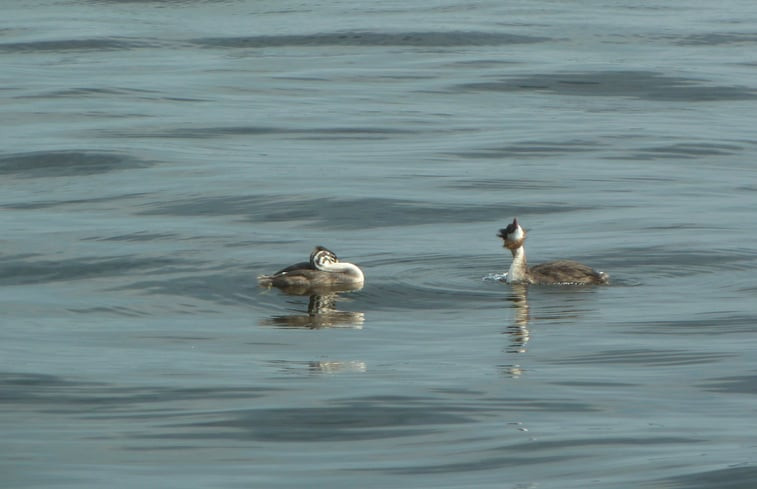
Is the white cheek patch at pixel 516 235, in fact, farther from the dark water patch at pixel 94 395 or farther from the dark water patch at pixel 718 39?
the dark water patch at pixel 718 39

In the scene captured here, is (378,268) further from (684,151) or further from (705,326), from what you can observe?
(684,151)

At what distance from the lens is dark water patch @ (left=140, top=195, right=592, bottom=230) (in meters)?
20.3

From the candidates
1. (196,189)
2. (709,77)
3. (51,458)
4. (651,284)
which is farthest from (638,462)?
(709,77)

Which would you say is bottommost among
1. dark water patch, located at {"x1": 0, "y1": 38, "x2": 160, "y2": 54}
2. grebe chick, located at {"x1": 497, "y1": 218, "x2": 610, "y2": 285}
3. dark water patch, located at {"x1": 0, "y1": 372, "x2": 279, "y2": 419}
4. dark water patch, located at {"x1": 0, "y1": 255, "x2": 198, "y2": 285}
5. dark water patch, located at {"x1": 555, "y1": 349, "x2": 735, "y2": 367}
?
dark water patch, located at {"x1": 0, "y1": 372, "x2": 279, "y2": 419}

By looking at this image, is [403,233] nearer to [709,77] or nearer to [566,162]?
[566,162]

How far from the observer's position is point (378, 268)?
17.3 metres

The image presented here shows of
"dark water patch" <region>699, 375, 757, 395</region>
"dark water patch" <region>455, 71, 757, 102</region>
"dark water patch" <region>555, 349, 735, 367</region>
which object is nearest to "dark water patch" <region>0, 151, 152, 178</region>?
"dark water patch" <region>455, 71, 757, 102</region>

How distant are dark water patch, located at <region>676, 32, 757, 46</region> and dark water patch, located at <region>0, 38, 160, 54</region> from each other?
550 inches

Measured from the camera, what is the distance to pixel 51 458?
9.94 meters

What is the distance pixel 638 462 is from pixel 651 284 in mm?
6866

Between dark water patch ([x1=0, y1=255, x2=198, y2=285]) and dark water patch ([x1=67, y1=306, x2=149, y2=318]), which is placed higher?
dark water patch ([x1=0, y1=255, x2=198, y2=285])

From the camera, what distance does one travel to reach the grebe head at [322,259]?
16453 mm

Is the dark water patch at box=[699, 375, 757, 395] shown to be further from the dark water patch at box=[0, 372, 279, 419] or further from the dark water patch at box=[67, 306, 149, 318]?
the dark water patch at box=[67, 306, 149, 318]

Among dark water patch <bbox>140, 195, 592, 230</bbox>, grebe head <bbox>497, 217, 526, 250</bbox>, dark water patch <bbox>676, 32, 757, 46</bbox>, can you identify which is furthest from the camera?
dark water patch <bbox>676, 32, 757, 46</bbox>
